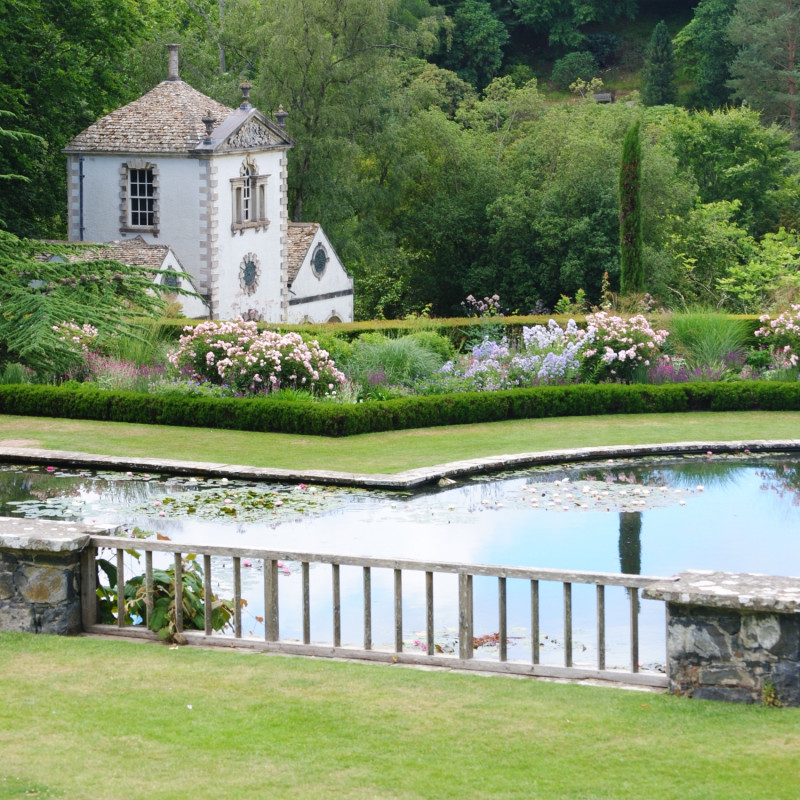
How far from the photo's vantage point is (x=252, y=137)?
38.1m

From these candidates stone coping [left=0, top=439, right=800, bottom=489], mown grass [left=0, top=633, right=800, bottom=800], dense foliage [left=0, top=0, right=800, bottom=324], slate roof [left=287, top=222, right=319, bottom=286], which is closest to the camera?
mown grass [left=0, top=633, right=800, bottom=800]

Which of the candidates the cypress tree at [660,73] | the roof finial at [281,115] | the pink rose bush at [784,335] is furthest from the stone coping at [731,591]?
the cypress tree at [660,73]

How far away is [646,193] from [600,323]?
20.2 meters

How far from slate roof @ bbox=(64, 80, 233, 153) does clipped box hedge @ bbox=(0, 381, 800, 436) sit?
15.6m

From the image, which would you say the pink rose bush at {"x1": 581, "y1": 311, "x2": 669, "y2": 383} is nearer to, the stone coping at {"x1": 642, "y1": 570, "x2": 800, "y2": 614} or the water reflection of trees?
the water reflection of trees

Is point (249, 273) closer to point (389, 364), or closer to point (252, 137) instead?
point (252, 137)

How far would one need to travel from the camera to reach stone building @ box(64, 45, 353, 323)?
36.5m

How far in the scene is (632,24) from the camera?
86.3 meters

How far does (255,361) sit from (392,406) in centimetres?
256

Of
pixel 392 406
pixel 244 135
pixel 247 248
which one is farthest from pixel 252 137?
pixel 392 406

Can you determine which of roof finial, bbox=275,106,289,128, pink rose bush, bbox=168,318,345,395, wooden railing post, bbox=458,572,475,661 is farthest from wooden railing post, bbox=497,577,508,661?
roof finial, bbox=275,106,289,128

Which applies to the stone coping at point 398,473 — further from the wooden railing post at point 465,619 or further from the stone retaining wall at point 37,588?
the wooden railing post at point 465,619

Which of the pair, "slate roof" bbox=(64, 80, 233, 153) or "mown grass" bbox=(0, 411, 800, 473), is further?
"slate roof" bbox=(64, 80, 233, 153)

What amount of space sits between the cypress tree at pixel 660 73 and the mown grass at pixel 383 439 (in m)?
56.1
